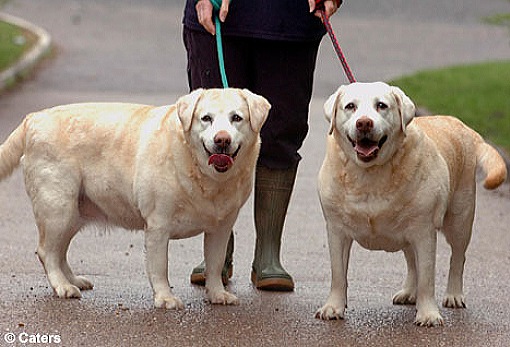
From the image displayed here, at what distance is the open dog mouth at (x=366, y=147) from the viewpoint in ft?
20.2

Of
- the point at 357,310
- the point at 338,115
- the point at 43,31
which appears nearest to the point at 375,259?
the point at 357,310

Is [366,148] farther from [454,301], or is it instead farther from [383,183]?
[454,301]

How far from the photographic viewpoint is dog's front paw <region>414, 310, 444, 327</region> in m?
6.40

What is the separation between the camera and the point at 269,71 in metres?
7.22

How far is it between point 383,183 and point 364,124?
1.45ft

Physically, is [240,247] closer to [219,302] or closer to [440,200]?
[219,302]

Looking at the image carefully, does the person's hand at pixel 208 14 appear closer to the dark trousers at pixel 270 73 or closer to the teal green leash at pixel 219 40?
the teal green leash at pixel 219 40

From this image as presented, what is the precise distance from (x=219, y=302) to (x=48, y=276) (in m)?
0.94

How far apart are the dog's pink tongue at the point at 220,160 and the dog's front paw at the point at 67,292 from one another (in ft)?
3.74

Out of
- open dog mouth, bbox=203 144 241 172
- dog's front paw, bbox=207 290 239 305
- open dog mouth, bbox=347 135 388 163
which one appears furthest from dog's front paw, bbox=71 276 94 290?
open dog mouth, bbox=347 135 388 163

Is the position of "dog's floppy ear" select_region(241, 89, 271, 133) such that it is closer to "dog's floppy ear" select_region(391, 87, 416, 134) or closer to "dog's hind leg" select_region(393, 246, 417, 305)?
"dog's floppy ear" select_region(391, 87, 416, 134)

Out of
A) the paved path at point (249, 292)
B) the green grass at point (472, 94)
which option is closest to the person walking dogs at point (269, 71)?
the paved path at point (249, 292)

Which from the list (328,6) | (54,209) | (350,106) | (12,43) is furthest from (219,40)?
(12,43)

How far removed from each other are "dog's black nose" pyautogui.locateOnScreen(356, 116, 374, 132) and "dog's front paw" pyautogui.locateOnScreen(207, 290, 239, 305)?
1.34 meters
